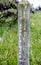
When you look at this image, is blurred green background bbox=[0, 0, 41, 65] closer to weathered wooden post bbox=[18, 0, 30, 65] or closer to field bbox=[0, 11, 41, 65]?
field bbox=[0, 11, 41, 65]

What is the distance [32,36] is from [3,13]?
41.4 inches

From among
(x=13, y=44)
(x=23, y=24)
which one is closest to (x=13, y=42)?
(x=13, y=44)

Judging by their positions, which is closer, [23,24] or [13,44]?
[23,24]

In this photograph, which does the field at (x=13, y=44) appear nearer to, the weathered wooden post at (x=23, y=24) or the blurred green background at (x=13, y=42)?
the blurred green background at (x=13, y=42)

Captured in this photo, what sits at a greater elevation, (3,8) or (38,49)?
(3,8)

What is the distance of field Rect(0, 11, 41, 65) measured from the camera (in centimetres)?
416

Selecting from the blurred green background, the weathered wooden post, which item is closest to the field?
the blurred green background

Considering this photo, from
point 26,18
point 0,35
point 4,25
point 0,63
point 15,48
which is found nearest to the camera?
point 26,18

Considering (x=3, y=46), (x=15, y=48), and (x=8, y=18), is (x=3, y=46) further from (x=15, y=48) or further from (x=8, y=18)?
(x=8, y=18)

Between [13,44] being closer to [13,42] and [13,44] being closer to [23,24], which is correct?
[13,42]

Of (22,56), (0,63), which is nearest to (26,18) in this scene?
(22,56)

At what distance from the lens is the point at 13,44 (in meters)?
4.52

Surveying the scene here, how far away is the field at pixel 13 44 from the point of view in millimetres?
4160

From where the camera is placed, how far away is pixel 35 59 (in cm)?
424
